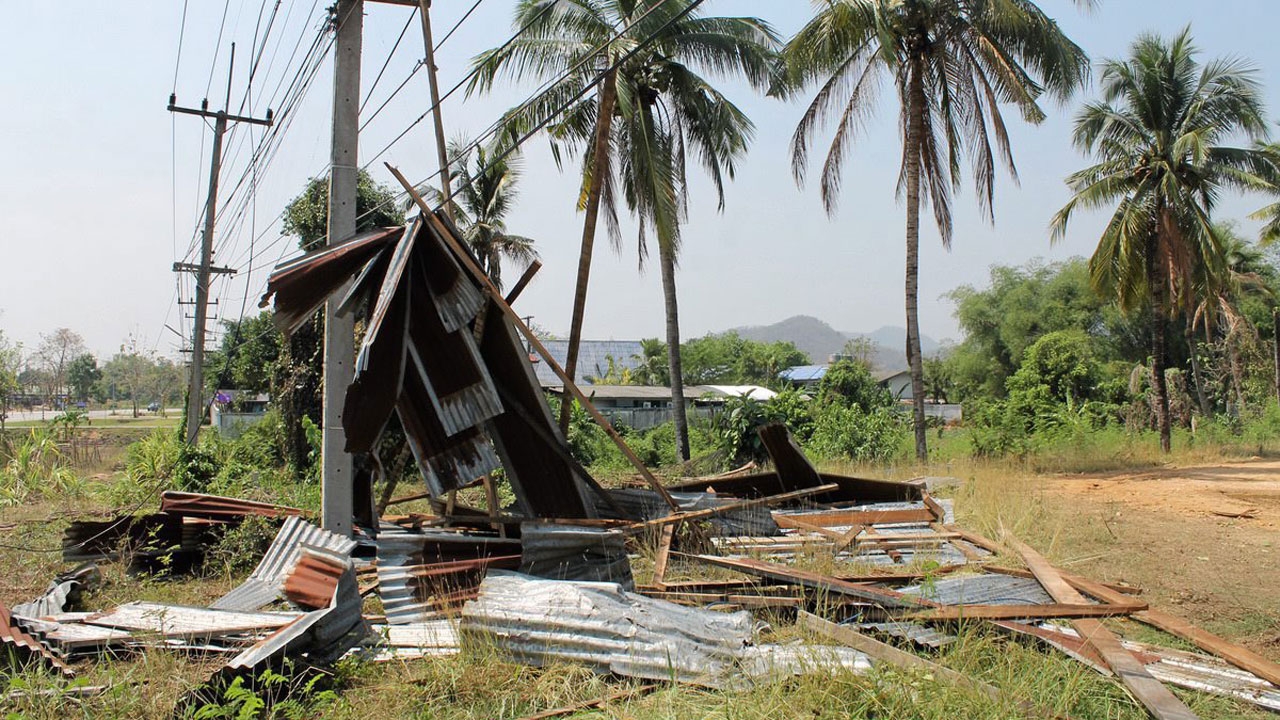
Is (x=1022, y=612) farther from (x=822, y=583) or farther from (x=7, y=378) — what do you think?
(x=7, y=378)

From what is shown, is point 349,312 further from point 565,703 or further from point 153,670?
point 565,703

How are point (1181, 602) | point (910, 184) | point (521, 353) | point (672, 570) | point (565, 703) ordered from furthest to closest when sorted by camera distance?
point (910, 184)
point (521, 353)
point (672, 570)
point (1181, 602)
point (565, 703)

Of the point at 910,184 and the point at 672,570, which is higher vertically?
the point at 910,184

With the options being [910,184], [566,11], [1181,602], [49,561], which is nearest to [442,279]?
[49,561]

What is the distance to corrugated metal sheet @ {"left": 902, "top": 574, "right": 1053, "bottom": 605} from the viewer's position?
568 cm

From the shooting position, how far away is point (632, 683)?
15.5 ft

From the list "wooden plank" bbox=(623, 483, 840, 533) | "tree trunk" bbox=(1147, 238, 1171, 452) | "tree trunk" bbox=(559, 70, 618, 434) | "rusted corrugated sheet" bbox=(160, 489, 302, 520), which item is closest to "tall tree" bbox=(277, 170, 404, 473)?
"tree trunk" bbox=(559, 70, 618, 434)

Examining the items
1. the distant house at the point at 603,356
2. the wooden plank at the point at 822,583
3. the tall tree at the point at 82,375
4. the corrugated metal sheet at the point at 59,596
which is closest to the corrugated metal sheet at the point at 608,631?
the wooden plank at the point at 822,583

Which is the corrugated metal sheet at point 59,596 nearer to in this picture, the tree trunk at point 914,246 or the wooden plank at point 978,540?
the wooden plank at point 978,540

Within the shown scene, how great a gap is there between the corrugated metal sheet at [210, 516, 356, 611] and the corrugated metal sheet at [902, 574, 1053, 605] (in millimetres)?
4179

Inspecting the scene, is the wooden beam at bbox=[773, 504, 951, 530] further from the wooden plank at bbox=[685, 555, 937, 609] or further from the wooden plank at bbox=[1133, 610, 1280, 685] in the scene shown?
the wooden plank at bbox=[1133, 610, 1280, 685]

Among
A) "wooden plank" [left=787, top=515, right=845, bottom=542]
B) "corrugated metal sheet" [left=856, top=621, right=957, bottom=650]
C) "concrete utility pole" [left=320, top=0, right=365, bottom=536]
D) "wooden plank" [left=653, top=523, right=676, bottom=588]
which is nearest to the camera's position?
"corrugated metal sheet" [left=856, top=621, right=957, bottom=650]

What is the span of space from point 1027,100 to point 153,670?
17014 millimetres

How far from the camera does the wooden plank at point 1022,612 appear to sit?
5.22 meters
